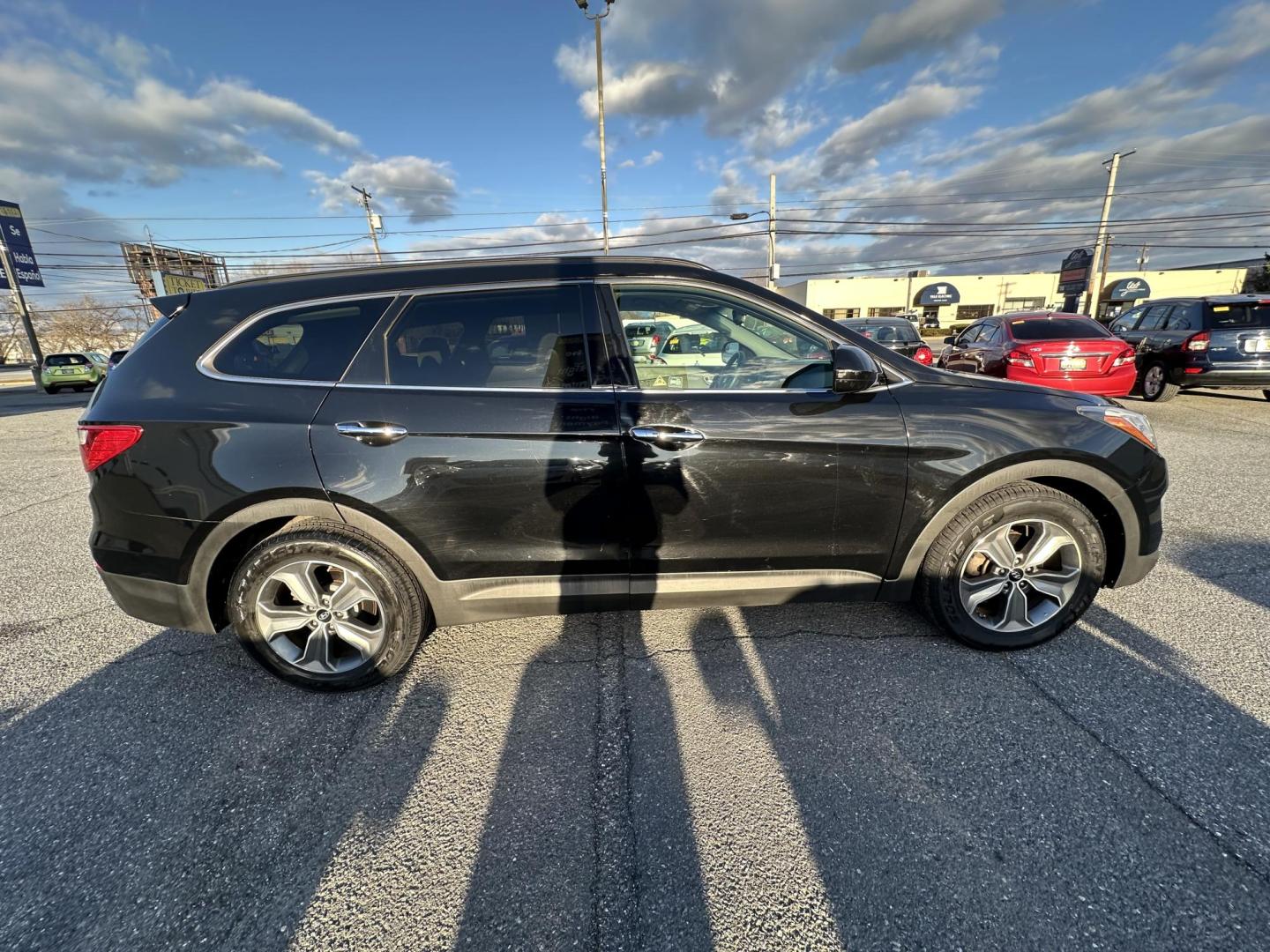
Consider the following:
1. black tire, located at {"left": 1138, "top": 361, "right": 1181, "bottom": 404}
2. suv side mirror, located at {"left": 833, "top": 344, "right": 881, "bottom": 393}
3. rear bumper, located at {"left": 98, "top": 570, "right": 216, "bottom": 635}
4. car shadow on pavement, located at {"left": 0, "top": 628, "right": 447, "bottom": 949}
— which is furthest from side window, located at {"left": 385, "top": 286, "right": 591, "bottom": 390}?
black tire, located at {"left": 1138, "top": 361, "right": 1181, "bottom": 404}

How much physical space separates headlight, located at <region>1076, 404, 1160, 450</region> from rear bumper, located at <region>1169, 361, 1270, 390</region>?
27.6ft

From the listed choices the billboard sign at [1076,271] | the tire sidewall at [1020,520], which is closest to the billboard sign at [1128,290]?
the billboard sign at [1076,271]

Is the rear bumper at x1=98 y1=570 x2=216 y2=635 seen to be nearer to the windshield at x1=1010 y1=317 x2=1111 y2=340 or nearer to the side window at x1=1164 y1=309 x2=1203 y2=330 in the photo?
the windshield at x1=1010 y1=317 x2=1111 y2=340

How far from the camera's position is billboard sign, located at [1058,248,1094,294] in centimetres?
3375

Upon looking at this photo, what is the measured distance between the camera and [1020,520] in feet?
8.30

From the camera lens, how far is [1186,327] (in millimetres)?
8555

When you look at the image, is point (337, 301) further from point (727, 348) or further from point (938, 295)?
point (938, 295)

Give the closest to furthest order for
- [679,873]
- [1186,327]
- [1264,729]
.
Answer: [679,873], [1264,729], [1186,327]

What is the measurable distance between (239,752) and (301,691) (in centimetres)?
38

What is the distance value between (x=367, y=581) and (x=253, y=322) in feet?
4.00

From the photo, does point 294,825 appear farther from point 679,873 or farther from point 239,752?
point 679,873

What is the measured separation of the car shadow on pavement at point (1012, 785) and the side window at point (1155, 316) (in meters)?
9.62

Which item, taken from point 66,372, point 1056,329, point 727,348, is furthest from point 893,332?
point 66,372

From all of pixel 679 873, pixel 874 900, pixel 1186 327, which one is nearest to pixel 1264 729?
pixel 874 900
